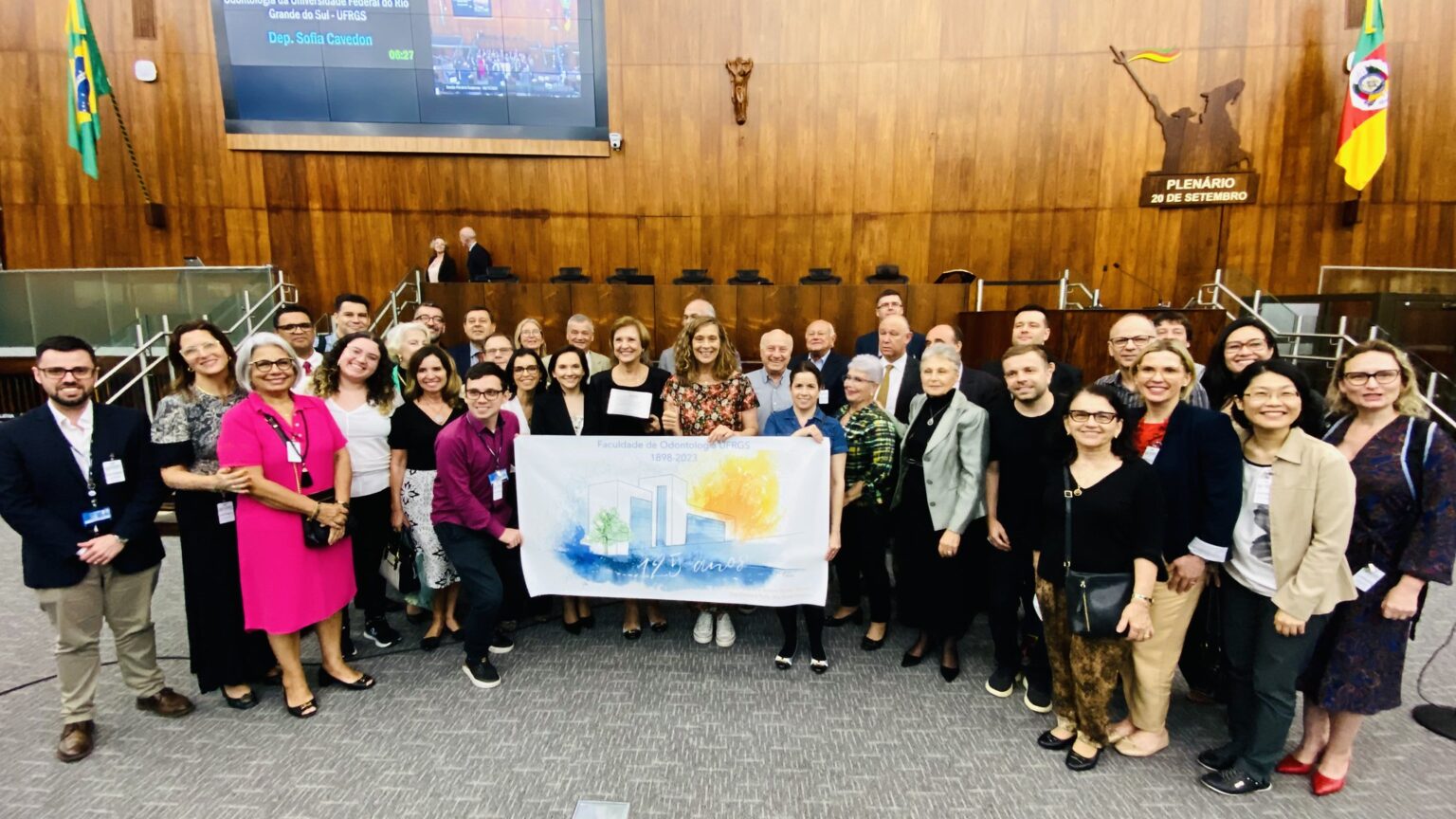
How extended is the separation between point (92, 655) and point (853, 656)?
10.2 feet

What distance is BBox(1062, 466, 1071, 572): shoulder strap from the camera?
2.17 metres

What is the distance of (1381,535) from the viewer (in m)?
2.01

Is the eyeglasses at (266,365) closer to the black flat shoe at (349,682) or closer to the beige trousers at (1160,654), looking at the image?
the black flat shoe at (349,682)

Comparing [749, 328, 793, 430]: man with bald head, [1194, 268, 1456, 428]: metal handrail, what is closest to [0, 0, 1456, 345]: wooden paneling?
[1194, 268, 1456, 428]: metal handrail

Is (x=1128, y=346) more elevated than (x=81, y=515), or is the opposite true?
(x=1128, y=346)

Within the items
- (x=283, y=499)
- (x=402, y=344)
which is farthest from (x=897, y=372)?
(x=283, y=499)

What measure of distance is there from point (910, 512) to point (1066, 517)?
0.79m

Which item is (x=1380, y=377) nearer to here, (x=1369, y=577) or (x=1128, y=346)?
(x=1369, y=577)

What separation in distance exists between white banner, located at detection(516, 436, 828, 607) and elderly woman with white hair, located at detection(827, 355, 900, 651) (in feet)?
0.78

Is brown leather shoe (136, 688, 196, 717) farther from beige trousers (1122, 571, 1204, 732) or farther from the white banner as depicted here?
beige trousers (1122, 571, 1204, 732)

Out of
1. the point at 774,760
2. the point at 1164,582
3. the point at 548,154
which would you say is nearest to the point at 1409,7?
the point at 1164,582

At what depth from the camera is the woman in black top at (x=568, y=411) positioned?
10.1 ft

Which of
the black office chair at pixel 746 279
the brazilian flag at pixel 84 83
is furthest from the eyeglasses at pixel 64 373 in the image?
the brazilian flag at pixel 84 83

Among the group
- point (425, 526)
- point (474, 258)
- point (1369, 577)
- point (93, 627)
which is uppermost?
point (474, 258)
